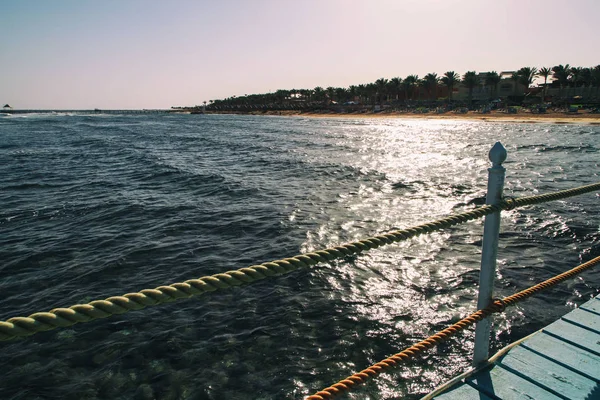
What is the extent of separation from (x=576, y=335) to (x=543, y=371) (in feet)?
2.69

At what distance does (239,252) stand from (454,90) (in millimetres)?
125345

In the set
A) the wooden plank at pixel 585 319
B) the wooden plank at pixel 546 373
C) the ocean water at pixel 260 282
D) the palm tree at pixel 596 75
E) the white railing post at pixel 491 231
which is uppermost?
the palm tree at pixel 596 75

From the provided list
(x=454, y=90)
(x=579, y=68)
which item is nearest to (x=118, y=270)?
(x=579, y=68)

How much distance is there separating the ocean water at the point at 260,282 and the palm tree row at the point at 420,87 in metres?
90.1

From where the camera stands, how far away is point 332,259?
184 centimetres

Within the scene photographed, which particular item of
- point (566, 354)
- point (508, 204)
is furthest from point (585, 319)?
point (508, 204)

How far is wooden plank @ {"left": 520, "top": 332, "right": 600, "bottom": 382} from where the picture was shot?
306 cm

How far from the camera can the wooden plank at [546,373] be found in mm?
2838

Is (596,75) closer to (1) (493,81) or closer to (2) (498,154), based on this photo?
(1) (493,81)

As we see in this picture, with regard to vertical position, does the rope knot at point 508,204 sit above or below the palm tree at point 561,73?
below

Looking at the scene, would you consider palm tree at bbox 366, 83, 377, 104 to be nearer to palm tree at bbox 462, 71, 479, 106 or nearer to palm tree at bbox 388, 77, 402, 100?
palm tree at bbox 388, 77, 402, 100

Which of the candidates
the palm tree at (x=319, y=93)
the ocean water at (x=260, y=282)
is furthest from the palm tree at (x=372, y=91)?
the ocean water at (x=260, y=282)

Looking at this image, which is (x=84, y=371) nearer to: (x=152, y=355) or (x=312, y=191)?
(x=152, y=355)

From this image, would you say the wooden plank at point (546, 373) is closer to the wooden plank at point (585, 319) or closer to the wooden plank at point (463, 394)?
the wooden plank at point (463, 394)
